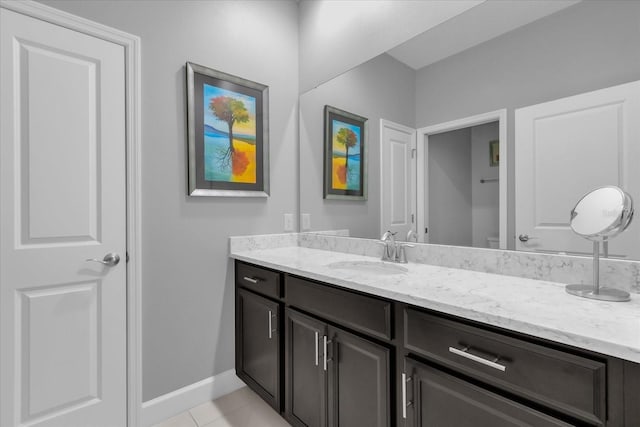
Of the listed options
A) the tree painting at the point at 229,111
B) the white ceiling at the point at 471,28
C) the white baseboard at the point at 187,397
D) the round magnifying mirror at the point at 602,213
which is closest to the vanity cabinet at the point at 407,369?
the white baseboard at the point at 187,397

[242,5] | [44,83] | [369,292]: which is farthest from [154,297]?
[242,5]

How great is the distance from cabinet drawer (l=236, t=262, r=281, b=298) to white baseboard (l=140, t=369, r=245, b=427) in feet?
2.05

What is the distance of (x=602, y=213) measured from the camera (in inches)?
38.3

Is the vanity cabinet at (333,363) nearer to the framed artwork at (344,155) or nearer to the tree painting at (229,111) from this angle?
the framed artwork at (344,155)

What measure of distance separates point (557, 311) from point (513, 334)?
0.16 m

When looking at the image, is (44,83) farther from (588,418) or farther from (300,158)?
(588,418)

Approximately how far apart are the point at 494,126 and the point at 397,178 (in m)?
0.56

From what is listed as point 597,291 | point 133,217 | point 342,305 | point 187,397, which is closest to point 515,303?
point 597,291

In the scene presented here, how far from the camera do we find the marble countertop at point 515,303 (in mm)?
670

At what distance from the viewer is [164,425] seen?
66.8 inches

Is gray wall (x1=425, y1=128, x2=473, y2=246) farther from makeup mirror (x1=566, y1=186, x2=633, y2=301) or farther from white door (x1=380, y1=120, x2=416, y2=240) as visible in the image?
makeup mirror (x1=566, y1=186, x2=633, y2=301)

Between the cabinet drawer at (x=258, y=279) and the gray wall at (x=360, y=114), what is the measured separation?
24.5 inches

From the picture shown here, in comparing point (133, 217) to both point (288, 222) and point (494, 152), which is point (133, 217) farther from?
point (494, 152)

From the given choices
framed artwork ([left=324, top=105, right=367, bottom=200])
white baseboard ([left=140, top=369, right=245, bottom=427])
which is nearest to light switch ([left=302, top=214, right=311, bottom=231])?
framed artwork ([left=324, top=105, right=367, bottom=200])
